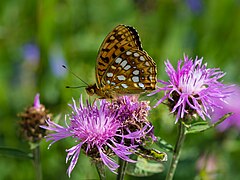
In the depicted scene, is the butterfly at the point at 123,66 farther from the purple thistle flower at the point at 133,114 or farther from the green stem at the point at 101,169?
the green stem at the point at 101,169

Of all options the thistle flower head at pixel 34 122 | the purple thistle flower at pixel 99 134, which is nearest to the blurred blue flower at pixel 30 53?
the thistle flower head at pixel 34 122

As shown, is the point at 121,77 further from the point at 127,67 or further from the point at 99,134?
the point at 99,134

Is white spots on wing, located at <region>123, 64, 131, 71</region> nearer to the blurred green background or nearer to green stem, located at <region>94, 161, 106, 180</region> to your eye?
green stem, located at <region>94, 161, 106, 180</region>

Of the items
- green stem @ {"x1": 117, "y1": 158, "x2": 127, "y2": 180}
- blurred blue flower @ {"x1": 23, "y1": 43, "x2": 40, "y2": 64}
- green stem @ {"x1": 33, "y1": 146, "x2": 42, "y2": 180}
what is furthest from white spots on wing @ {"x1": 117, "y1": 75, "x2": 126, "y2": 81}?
blurred blue flower @ {"x1": 23, "y1": 43, "x2": 40, "y2": 64}

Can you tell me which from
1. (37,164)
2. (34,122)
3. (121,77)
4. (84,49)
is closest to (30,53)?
(84,49)

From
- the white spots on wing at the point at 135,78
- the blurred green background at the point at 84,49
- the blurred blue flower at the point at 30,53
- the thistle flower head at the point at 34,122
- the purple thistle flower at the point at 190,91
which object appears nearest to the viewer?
the purple thistle flower at the point at 190,91

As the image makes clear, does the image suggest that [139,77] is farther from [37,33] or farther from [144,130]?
[37,33]

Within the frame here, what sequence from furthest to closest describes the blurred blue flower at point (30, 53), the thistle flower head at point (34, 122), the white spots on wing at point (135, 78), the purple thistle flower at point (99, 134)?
1. the blurred blue flower at point (30, 53)
2. the thistle flower head at point (34, 122)
3. the white spots on wing at point (135, 78)
4. the purple thistle flower at point (99, 134)
